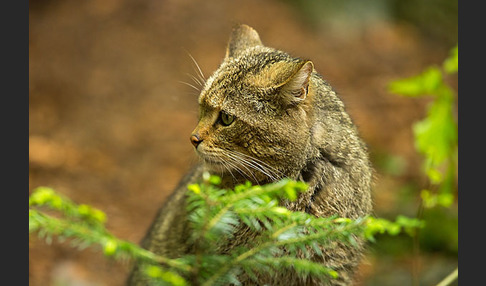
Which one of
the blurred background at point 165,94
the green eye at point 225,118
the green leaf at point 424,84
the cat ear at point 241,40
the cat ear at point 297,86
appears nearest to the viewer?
the cat ear at point 297,86

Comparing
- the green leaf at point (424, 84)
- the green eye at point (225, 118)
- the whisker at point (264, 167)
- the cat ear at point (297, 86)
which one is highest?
the green leaf at point (424, 84)

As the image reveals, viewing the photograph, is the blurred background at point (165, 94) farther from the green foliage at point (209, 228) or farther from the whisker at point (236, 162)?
the green foliage at point (209, 228)

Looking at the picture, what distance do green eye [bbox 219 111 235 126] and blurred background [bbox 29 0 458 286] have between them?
129 inches

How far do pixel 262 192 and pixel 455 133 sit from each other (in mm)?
2948

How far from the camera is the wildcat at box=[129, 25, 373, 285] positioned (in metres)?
3.64

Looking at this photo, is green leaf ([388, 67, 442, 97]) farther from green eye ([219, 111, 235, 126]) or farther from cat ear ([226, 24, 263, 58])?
green eye ([219, 111, 235, 126])

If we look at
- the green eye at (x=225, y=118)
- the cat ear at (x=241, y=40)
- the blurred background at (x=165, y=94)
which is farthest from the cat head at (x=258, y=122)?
the blurred background at (x=165, y=94)

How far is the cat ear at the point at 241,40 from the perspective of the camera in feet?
14.0

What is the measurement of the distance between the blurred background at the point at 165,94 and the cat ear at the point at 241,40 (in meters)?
2.81

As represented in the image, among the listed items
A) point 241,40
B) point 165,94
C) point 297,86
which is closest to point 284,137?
point 297,86

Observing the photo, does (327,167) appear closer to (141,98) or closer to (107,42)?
(141,98)

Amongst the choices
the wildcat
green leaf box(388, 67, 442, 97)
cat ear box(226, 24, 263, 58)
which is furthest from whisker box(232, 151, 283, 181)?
green leaf box(388, 67, 442, 97)

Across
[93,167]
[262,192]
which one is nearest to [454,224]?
[93,167]

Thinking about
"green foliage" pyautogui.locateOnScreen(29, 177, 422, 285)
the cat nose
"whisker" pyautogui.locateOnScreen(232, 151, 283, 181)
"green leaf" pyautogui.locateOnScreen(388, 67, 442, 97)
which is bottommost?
"green foliage" pyautogui.locateOnScreen(29, 177, 422, 285)
